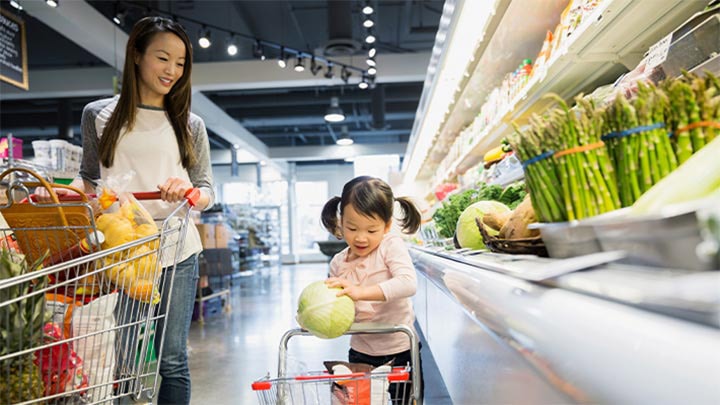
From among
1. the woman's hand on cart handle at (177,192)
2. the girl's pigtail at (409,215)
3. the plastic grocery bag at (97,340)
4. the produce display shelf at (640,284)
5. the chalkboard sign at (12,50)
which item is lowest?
the plastic grocery bag at (97,340)

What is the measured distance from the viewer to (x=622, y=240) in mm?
681

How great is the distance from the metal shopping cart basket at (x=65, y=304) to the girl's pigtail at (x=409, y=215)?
101 cm

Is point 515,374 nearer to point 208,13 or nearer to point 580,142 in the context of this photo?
point 580,142

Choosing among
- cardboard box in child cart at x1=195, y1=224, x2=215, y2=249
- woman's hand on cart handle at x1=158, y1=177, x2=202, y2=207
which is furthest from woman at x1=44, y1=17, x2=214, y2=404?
cardboard box in child cart at x1=195, y1=224, x2=215, y2=249

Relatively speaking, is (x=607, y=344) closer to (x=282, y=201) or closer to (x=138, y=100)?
(x=138, y=100)

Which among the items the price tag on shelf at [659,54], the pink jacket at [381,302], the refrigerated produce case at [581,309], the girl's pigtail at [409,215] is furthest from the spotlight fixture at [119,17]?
A: the price tag on shelf at [659,54]

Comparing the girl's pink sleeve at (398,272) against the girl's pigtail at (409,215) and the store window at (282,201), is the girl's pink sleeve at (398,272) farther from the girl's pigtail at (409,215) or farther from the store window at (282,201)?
the store window at (282,201)

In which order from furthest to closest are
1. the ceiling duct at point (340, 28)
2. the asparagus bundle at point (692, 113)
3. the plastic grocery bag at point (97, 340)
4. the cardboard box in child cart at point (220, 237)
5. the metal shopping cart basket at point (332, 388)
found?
the cardboard box in child cart at point (220, 237)
the ceiling duct at point (340, 28)
the metal shopping cart basket at point (332, 388)
the plastic grocery bag at point (97, 340)
the asparagus bundle at point (692, 113)

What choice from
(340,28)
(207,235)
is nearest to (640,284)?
(340,28)

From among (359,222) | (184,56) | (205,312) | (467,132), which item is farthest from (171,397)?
(205,312)

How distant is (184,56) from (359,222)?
0.88m

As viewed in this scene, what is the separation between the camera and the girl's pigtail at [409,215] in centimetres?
211

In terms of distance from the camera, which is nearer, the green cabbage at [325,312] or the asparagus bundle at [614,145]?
the asparagus bundle at [614,145]

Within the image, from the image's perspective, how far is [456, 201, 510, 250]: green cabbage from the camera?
1874mm
